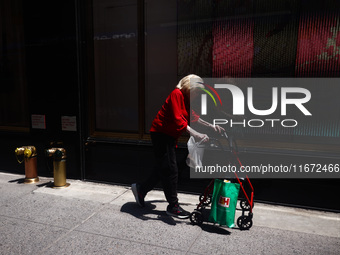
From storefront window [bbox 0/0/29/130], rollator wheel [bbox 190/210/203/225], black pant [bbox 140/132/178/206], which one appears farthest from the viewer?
storefront window [bbox 0/0/29/130]

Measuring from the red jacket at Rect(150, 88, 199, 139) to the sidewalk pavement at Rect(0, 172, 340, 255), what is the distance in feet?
4.11

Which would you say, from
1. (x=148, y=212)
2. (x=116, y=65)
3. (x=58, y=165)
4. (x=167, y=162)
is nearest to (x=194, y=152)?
(x=167, y=162)

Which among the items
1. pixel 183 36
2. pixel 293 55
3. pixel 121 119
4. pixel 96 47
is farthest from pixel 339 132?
pixel 96 47

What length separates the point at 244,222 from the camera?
3.60 metres

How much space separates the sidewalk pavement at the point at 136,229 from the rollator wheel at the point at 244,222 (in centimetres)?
6

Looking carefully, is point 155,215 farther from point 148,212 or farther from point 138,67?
point 138,67

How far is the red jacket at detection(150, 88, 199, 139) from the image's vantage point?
3.64 m

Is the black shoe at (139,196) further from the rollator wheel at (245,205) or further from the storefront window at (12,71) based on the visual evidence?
the storefront window at (12,71)

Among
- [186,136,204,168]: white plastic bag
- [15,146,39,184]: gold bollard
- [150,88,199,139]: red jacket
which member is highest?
[150,88,199,139]: red jacket

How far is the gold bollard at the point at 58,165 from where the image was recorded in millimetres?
5164

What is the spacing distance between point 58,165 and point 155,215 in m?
2.18

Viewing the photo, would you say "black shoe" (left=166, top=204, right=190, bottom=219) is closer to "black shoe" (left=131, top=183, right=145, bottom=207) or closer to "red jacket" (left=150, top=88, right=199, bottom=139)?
"black shoe" (left=131, top=183, right=145, bottom=207)

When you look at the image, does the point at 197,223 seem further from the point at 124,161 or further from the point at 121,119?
the point at 121,119

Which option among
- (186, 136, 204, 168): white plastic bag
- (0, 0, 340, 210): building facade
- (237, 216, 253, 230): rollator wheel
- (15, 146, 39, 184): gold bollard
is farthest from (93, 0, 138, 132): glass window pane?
(237, 216, 253, 230): rollator wheel
